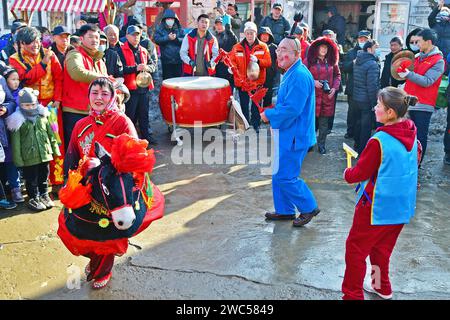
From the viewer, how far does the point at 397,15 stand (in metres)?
12.7

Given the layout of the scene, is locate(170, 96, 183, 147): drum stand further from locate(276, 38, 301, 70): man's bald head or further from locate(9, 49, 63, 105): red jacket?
locate(276, 38, 301, 70): man's bald head

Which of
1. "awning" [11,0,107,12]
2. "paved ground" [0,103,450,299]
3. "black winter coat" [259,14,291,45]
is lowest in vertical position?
"paved ground" [0,103,450,299]

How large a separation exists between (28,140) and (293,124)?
2.64 meters

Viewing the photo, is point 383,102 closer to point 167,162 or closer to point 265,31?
point 167,162

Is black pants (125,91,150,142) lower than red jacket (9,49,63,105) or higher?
lower

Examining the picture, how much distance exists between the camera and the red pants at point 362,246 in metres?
3.35

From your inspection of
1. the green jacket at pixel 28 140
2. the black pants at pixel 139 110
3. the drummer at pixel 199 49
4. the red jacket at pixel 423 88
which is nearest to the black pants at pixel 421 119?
the red jacket at pixel 423 88

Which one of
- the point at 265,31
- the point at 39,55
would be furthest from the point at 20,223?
the point at 265,31

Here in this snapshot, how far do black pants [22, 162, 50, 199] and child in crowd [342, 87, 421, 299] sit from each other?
333 centimetres

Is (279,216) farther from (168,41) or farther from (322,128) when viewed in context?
(168,41)

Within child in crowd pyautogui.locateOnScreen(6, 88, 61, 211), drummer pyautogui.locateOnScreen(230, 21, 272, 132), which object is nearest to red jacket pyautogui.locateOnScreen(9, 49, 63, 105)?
child in crowd pyautogui.locateOnScreen(6, 88, 61, 211)

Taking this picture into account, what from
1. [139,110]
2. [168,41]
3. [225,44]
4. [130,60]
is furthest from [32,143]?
[225,44]

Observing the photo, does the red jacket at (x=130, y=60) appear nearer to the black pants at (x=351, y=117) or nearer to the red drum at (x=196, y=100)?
the red drum at (x=196, y=100)

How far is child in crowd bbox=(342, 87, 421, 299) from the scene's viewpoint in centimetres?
323
